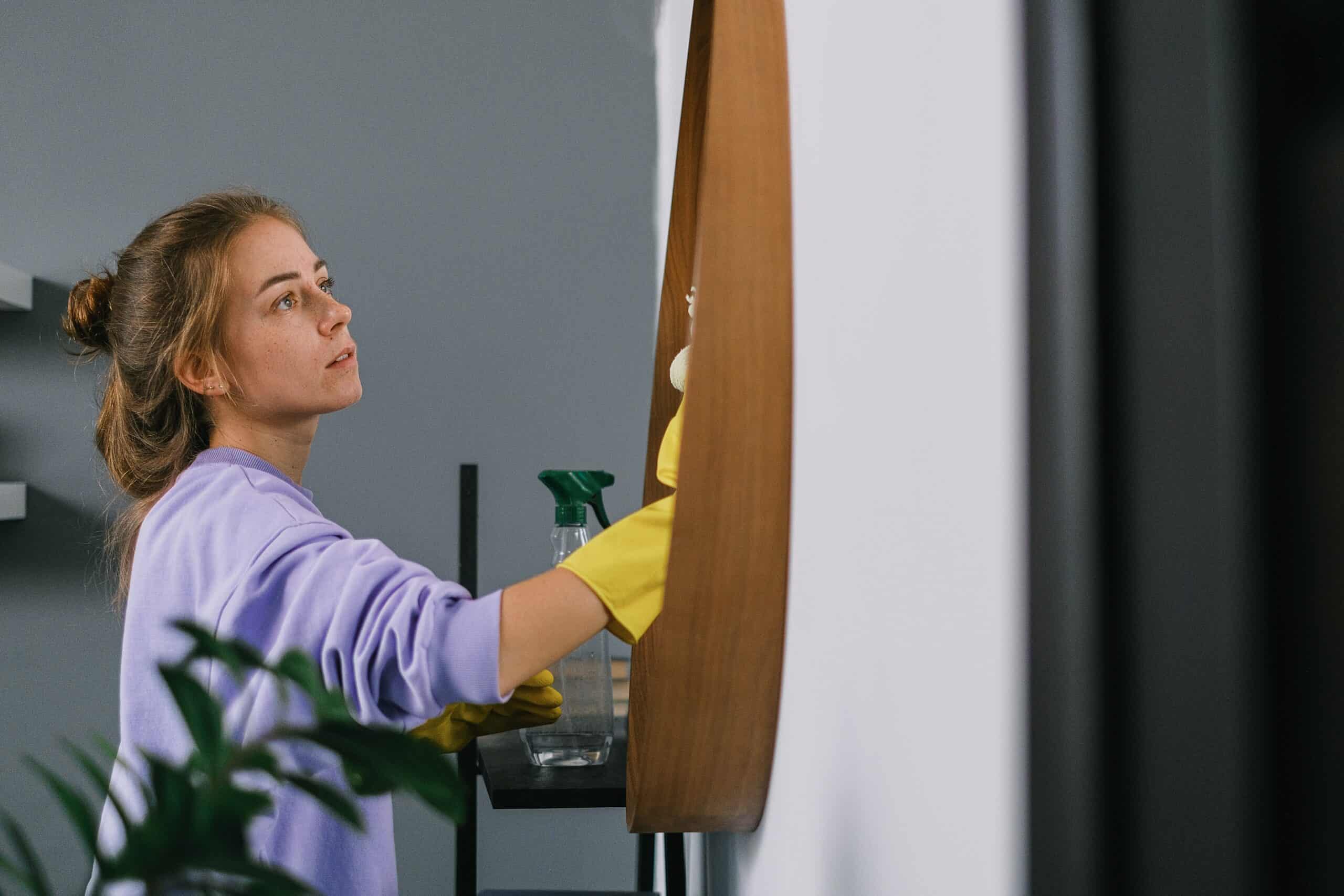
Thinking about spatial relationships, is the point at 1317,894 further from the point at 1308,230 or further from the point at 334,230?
the point at 334,230

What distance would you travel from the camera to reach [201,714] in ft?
0.88

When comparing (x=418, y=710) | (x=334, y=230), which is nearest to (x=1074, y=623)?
(x=418, y=710)

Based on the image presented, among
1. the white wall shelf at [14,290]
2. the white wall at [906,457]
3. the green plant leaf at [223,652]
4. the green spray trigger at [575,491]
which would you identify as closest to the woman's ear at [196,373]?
the green spray trigger at [575,491]

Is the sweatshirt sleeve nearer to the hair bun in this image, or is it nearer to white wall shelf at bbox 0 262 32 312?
the hair bun

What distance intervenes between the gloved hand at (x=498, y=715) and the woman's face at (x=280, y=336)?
31 cm

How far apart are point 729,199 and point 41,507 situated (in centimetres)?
169

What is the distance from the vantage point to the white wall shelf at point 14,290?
1.71 metres

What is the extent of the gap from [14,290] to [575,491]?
4.23 ft

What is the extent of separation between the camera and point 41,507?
1.82 m

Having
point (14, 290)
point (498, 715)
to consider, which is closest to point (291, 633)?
point (498, 715)

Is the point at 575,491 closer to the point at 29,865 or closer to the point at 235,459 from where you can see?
the point at 235,459

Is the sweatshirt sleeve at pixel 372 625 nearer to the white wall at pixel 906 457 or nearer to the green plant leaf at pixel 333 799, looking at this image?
the white wall at pixel 906 457

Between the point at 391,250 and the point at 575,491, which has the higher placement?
the point at 391,250

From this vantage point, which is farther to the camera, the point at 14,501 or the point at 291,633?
the point at 14,501
